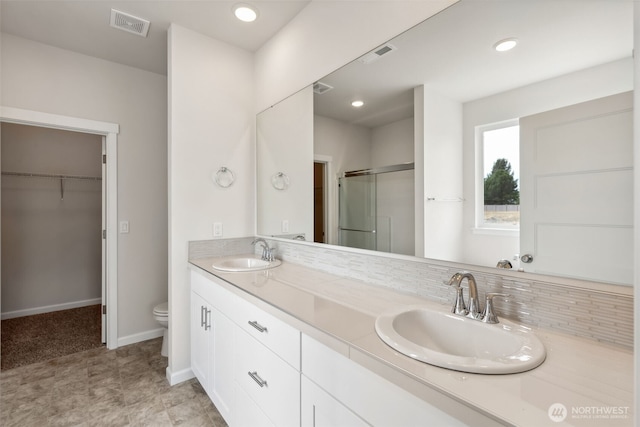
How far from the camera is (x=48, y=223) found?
3516 mm

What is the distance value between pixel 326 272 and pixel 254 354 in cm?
66

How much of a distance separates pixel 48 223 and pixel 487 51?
4649 millimetres

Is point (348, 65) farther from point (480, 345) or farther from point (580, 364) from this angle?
point (580, 364)

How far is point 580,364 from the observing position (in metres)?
0.76

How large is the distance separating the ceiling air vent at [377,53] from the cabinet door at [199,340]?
1.74 meters

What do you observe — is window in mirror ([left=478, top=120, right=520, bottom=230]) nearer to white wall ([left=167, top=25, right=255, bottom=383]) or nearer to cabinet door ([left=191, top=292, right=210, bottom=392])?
cabinet door ([left=191, top=292, right=210, bottom=392])

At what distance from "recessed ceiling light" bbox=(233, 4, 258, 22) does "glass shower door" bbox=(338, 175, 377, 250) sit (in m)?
1.31

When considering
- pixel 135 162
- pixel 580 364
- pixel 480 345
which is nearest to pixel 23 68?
pixel 135 162

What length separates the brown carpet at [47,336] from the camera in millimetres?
2457

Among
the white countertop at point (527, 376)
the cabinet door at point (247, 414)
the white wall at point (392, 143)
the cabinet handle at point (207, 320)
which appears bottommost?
the cabinet door at point (247, 414)

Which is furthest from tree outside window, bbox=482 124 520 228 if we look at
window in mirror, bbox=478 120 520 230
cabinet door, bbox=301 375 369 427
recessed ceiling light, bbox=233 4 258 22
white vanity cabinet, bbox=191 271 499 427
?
recessed ceiling light, bbox=233 4 258 22

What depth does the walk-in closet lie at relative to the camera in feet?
10.6

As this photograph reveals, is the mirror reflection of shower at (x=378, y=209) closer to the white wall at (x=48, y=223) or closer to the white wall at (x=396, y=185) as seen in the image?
the white wall at (x=396, y=185)

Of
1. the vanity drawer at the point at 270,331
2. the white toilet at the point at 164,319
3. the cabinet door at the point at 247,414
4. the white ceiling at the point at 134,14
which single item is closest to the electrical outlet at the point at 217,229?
the white toilet at the point at 164,319
